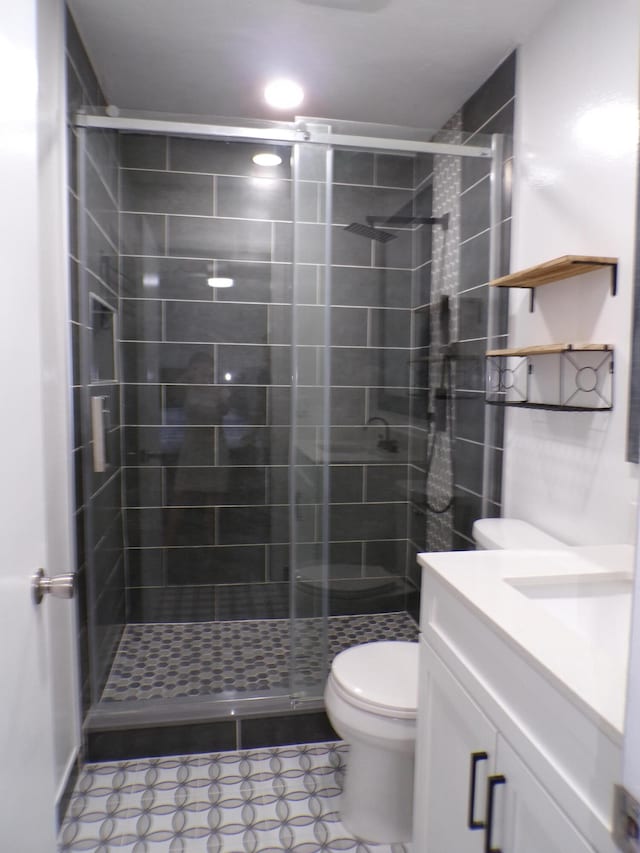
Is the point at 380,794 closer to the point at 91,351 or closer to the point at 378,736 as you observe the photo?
the point at 378,736

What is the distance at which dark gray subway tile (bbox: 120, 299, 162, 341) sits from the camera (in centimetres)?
259

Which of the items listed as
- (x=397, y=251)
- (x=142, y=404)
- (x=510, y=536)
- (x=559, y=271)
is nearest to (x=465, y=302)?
(x=397, y=251)

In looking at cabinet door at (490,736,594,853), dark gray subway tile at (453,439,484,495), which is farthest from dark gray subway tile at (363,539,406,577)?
cabinet door at (490,736,594,853)

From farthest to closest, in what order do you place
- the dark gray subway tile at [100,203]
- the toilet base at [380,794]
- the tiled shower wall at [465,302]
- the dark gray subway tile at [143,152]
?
1. the dark gray subway tile at [143,152]
2. the tiled shower wall at [465,302]
3. the dark gray subway tile at [100,203]
4. the toilet base at [380,794]

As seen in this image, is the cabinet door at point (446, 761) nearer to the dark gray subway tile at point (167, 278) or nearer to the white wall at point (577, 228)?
the white wall at point (577, 228)

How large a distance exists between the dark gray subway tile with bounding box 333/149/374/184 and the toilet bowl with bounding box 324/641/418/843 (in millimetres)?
1843

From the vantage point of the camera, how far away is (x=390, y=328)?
95.7 inches

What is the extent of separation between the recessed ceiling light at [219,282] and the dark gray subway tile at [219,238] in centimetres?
11

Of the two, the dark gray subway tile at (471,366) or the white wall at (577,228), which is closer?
the white wall at (577,228)

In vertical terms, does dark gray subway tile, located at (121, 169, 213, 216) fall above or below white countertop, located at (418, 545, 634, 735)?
above

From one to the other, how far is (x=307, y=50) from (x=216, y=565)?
238 cm

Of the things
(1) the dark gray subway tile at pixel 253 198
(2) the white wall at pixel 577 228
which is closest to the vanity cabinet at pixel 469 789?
(2) the white wall at pixel 577 228

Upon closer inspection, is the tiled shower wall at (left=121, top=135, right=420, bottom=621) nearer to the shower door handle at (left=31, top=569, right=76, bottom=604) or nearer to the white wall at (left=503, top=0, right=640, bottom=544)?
the white wall at (left=503, top=0, right=640, bottom=544)

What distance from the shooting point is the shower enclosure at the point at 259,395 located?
2.07 m
